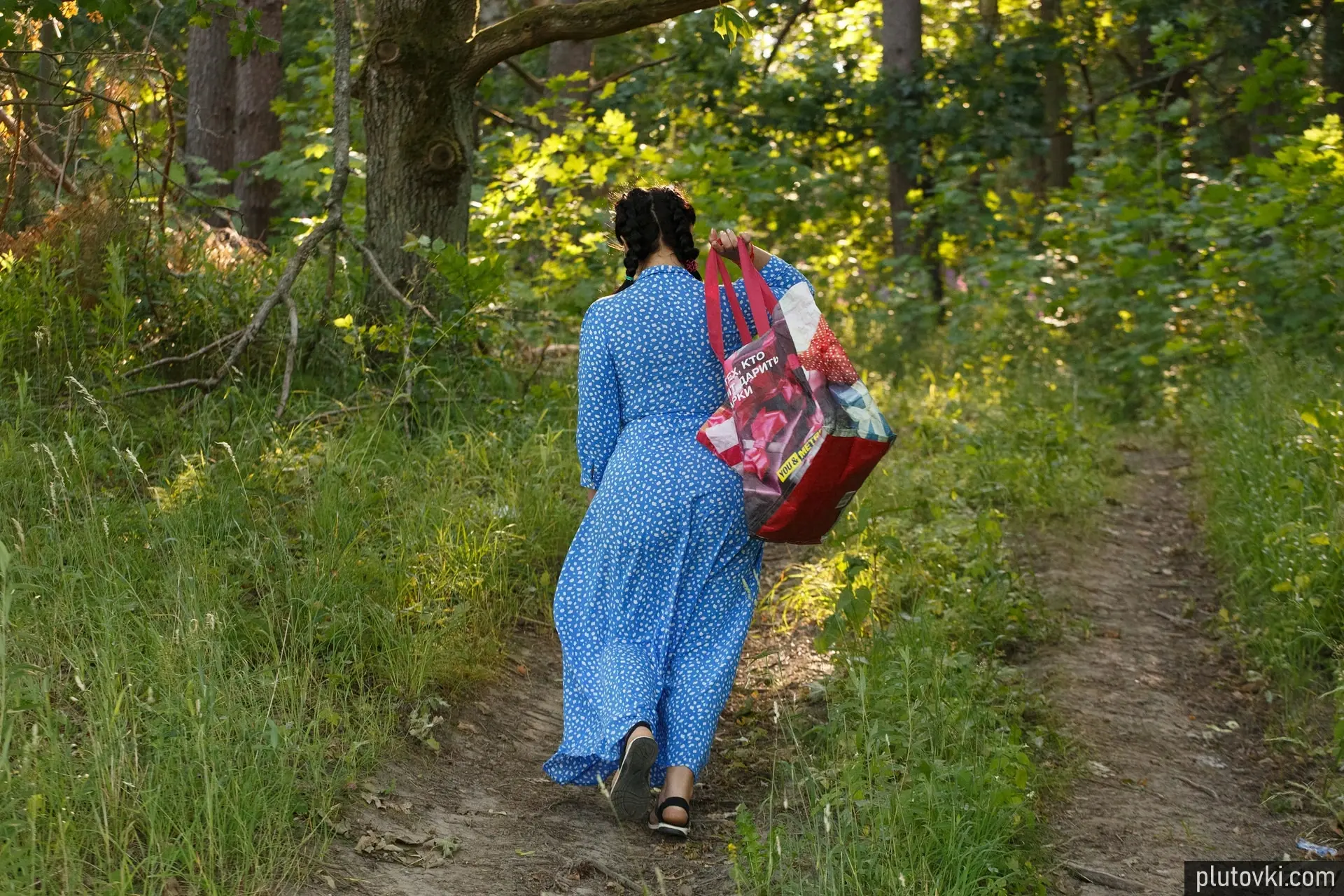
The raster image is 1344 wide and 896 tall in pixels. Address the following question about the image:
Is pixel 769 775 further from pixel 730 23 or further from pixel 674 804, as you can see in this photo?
pixel 730 23

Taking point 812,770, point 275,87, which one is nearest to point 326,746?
point 812,770

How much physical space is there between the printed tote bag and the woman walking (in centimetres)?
23

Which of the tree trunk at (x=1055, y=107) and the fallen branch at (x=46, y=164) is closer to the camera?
the fallen branch at (x=46, y=164)

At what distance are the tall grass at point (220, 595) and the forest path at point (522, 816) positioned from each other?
130 mm

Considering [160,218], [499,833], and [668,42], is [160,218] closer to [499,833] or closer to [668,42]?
[499,833]

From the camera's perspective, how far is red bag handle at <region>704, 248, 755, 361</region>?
3857mm

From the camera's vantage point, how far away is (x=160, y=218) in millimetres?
5758

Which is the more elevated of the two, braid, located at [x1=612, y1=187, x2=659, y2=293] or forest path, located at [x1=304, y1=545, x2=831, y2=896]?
braid, located at [x1=612, y1=187, x2=659, y2=293]

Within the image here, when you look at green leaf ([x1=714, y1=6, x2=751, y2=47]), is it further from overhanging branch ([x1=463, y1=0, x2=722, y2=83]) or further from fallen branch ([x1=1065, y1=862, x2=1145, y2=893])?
fallen branch ([x1=1065, y1=862, x2=1145, y2=893])

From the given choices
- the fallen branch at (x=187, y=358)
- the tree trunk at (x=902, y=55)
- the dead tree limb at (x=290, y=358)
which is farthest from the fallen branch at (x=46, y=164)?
the tree trunk at (x=902, y=55)

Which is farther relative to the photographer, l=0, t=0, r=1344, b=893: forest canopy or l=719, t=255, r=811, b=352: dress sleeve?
l=719, t=255, r=811, b=352: dress sleeve

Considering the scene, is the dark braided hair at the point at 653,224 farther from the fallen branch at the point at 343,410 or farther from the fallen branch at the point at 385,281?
the fallen branch at the point at 385,281

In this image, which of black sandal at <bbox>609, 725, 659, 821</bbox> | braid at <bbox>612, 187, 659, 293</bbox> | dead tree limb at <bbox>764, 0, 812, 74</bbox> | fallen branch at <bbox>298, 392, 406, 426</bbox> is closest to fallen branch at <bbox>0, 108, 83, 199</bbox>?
fallen branch at <bbox>298, 392, 406, 426</bbox>

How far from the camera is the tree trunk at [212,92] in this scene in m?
9.94
